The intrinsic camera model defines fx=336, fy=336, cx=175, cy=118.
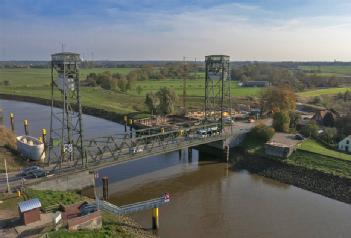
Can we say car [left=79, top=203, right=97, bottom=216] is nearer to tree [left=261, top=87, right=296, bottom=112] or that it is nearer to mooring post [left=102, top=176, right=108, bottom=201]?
mooring post [left=102, top=176, right=108, bottom=201]

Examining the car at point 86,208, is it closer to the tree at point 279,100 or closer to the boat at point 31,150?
the boat at point 31,150

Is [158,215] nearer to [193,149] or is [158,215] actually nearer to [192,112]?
[193,149]

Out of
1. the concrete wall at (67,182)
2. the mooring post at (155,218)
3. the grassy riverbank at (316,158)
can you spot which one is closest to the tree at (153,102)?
the grassy riverbank at (316,158)

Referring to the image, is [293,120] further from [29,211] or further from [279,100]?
[29,211]

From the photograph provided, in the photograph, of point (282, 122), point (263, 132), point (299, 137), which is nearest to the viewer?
point (299, 137)

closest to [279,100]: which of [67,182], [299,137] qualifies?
[299,137]

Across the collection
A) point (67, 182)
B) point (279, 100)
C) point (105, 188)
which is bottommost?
point (105, 188)
